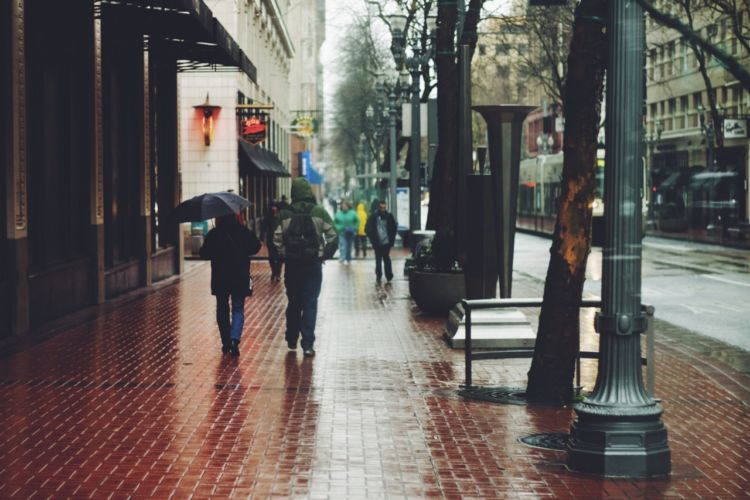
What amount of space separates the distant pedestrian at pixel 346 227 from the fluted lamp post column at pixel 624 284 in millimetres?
25092

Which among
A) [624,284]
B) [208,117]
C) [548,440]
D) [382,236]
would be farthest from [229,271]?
[208,117]

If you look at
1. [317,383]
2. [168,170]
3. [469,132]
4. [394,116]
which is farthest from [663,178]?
[317,383]

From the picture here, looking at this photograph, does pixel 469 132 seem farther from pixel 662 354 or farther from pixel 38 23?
pixel 38 23

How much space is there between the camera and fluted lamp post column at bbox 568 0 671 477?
7.82m

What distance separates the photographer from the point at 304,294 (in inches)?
540

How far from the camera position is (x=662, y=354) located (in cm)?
1428

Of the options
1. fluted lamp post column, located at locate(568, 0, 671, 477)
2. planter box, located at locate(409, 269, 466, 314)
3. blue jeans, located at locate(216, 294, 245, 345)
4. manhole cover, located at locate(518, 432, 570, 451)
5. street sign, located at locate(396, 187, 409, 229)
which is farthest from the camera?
street sign, located at locate(396, 187, 409, 229)

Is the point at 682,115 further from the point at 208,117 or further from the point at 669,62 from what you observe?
the point at 208,117

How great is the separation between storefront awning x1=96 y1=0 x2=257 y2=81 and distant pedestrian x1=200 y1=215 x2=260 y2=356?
4790 millimetres

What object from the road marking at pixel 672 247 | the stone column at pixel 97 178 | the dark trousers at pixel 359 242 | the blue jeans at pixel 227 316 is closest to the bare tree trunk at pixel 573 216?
the blue jeans at pixel 227 316

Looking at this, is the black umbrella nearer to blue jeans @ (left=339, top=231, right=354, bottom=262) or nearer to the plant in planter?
the plant in planter

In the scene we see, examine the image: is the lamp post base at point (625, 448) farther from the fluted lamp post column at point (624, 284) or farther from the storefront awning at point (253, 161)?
the storefront awning at point (253, 161)

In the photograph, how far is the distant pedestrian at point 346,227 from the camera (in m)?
33.1

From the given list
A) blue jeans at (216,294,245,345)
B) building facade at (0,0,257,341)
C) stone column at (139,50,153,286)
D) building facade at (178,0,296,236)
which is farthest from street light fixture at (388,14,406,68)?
blue jeans at (216,294,245,345)
